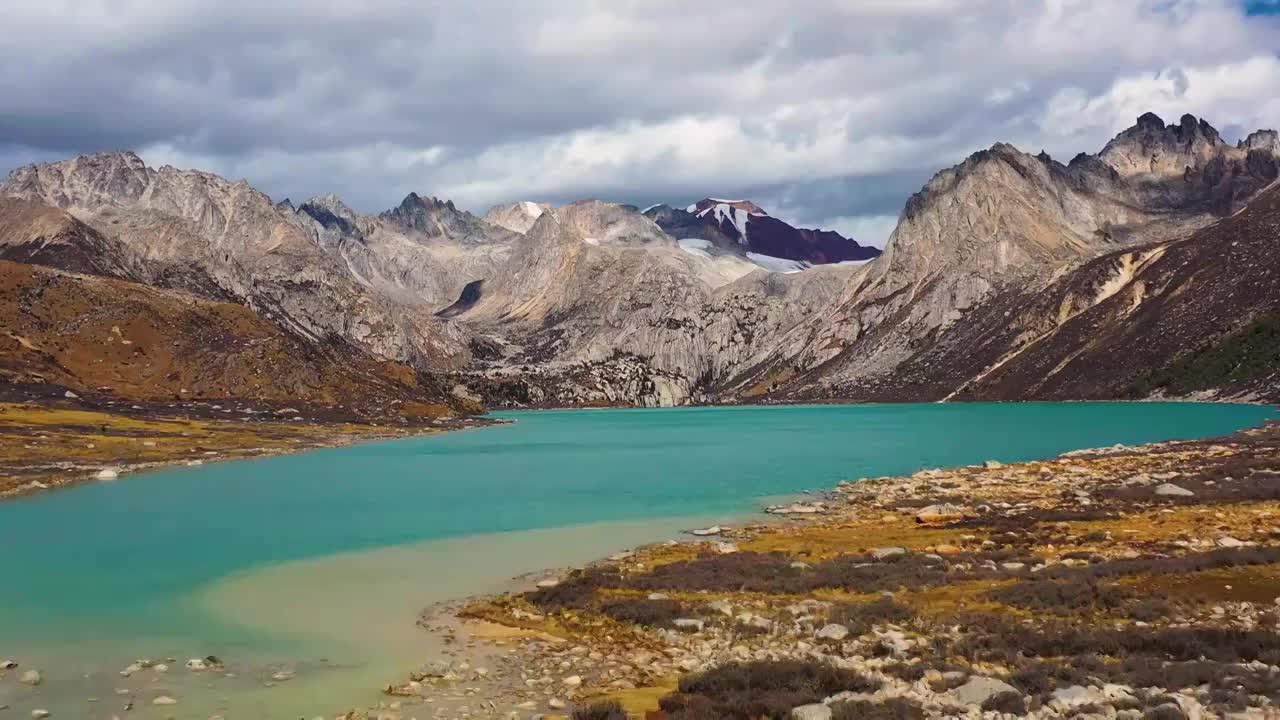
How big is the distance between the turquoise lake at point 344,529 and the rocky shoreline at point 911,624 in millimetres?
4756

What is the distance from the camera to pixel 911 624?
29.2 meters

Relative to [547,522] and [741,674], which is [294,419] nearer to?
[547,522]

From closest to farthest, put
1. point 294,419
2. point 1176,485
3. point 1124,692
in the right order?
point 1124,692
point 1176,485
point 294,419

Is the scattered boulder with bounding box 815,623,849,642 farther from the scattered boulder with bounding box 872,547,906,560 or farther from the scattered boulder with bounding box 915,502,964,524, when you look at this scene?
the scattered boulder with bounding box 915,502,964,524

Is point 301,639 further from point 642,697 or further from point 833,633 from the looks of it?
point 833,633

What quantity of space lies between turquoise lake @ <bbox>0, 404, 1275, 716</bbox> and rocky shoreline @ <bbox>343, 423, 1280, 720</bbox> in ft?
15.6

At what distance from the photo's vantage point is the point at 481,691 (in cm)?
2559

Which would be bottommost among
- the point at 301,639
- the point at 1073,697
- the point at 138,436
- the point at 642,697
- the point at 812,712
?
the point at 138,436

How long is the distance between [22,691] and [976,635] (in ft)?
87.2

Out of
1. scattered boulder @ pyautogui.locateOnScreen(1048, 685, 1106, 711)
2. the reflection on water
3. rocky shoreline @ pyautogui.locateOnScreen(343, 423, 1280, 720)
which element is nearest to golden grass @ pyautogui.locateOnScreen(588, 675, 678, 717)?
rocky shoreline @ pyautogui.locateOnScreen(343, 423, 1280, 720)

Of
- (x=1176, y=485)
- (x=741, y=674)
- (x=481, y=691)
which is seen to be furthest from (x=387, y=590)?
(x=1176, y=485)

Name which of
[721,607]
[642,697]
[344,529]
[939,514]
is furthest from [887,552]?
[344,529]

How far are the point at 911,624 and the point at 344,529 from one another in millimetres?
43420

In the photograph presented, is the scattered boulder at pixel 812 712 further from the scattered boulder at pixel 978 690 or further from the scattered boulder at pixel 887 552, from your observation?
the scattered boulder at pixel 887 552
